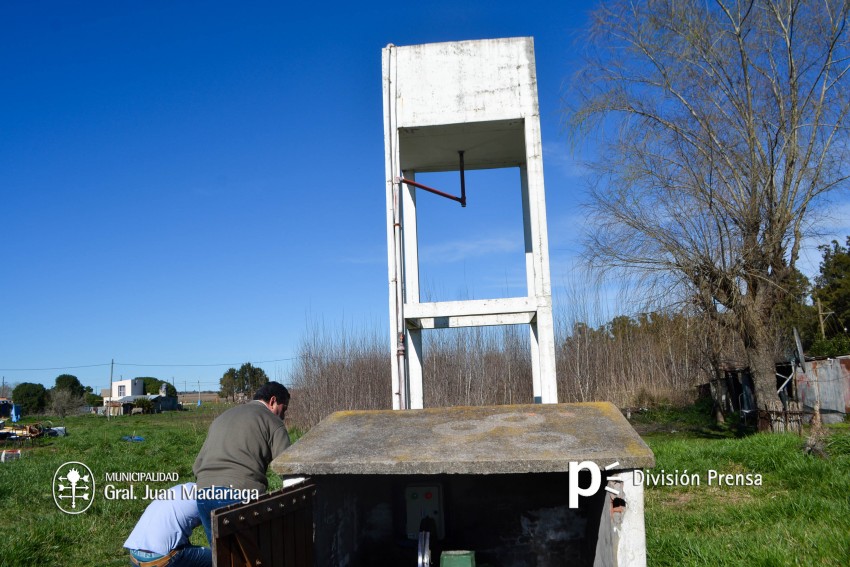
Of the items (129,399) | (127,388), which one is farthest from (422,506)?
(127,388)

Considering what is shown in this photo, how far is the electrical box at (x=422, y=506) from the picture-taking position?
5.45m

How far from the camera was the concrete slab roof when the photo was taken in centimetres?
392

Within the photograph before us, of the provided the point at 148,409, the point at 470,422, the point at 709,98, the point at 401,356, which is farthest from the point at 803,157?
the point at 148,409

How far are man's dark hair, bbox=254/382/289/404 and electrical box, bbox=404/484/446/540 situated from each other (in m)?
1.16

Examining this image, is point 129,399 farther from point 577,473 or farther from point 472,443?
point 577,473

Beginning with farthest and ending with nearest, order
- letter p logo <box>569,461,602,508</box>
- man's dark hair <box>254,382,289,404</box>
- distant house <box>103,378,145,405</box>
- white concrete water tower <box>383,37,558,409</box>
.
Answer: distant house <box>103,378,145,405</box> → white concrete water tower <box>383,37,558,409</box> → man's dark hair <box>254,382,289,404</box> → letter p logo <box>569,461,602,508</box>

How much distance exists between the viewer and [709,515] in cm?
761

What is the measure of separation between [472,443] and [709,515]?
4.53 meters

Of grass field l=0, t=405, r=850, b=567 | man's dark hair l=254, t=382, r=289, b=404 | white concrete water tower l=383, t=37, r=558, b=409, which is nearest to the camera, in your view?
man's dark hair l=254, t=382, r=289, b=404

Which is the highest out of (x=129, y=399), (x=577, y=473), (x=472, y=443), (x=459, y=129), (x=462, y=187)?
(x=459, y=129)

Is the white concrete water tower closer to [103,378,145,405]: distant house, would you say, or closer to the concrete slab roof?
the concrete slab roof

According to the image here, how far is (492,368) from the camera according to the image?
62.8 ft

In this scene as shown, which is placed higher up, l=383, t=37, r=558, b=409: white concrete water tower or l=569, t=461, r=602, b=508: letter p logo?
l=383, t=37, r=558, b=409: white concrete water tower

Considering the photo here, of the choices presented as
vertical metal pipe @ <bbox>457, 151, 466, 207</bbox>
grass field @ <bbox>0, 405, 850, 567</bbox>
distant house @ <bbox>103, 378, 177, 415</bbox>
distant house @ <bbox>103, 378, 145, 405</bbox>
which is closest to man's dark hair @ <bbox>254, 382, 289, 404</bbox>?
grass field @ <bbox>0, 405, 850, 567</bbox>
